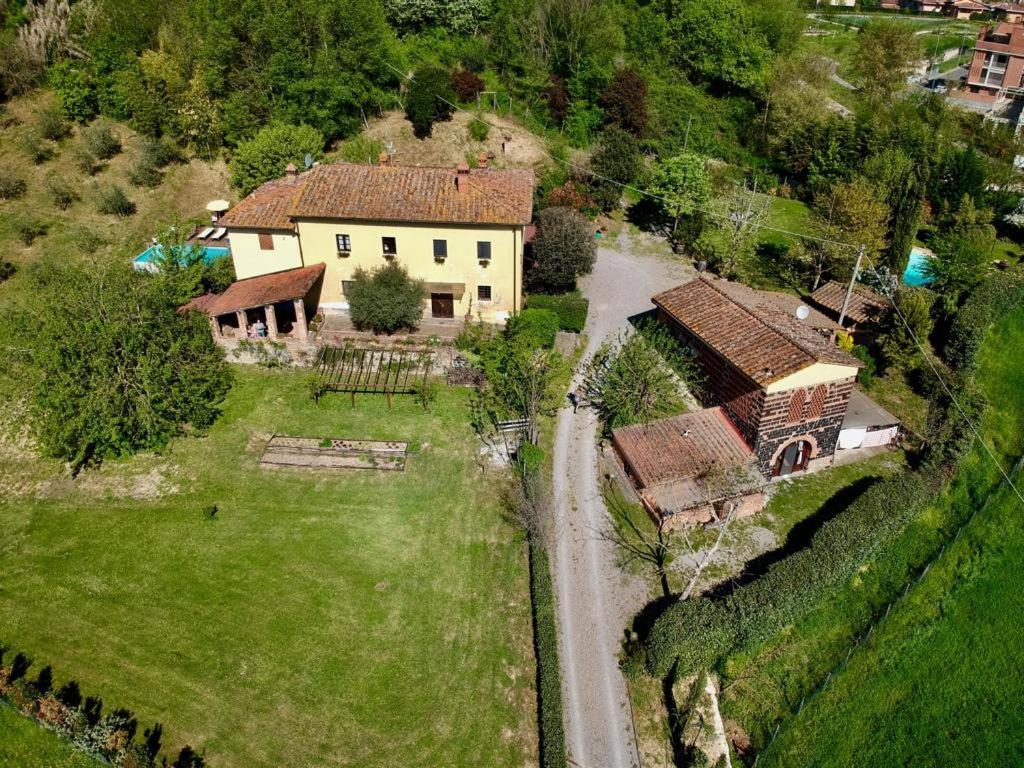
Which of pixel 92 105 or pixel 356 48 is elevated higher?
pixel 356 48

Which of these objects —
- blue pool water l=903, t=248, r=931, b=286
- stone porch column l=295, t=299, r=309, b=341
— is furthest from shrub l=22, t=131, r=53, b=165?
blue pool water l=903, t=248, r=931, b=286

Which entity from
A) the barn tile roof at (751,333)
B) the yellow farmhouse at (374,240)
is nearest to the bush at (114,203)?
the yellow farmhouse at (374,240)

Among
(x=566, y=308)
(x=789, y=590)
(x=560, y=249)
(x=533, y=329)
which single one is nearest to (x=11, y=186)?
(x=560, y=249)

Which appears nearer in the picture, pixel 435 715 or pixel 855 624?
pixel 435 715

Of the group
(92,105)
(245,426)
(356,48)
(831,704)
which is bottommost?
(831,704)

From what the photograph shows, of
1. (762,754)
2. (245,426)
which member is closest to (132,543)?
(245,426)

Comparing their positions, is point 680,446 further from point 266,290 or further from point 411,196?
point 266,290

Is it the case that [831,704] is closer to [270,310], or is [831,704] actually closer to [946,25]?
[270,310]

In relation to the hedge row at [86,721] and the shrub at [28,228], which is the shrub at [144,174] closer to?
the shrub at [28,228]
